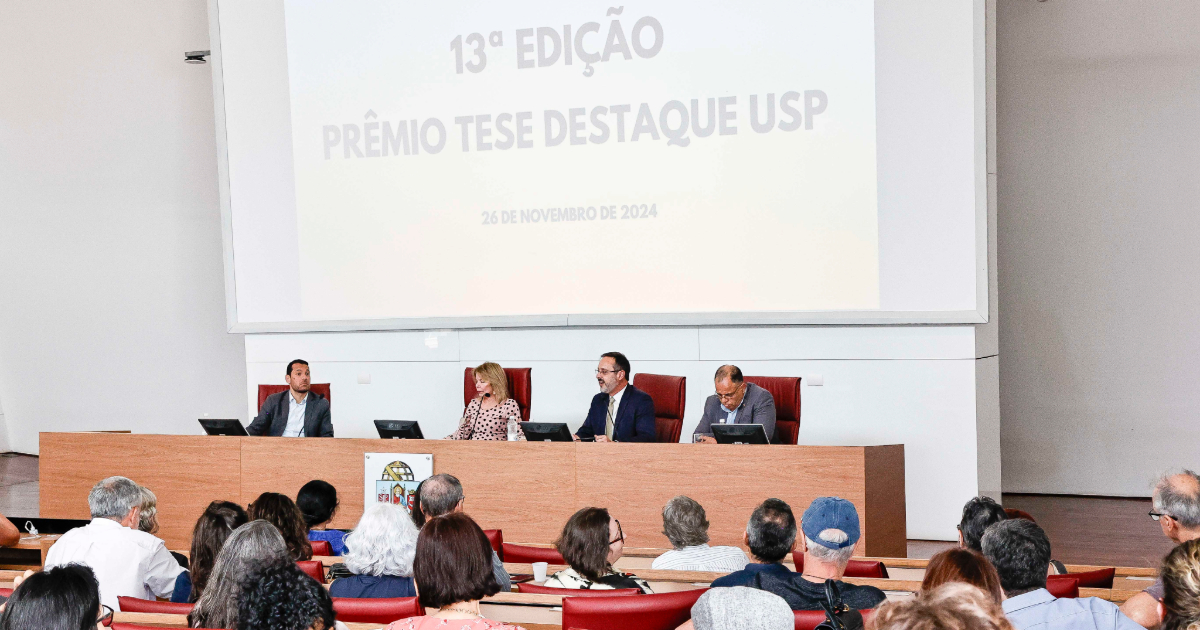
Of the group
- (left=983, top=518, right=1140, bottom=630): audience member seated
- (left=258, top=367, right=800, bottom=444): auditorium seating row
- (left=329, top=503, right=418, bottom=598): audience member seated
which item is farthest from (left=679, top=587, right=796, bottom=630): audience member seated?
(left=258, top=367, right=800, bottom=444): auditorium seating row

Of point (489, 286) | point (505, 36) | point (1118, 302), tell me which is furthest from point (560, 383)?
point (1118, 302)

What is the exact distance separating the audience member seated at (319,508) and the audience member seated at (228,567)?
148 centimetres

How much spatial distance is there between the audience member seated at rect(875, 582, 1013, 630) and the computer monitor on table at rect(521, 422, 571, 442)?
3988mm

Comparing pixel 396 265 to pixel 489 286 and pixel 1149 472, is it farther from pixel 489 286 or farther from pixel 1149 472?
pixel 1149 472

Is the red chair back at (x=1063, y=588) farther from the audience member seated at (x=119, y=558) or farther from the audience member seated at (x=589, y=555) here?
the audience member seated at (x=119, y=558)

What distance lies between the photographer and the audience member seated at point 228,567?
7.79 ft

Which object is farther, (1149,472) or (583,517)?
(1149,472)

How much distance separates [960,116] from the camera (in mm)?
6000

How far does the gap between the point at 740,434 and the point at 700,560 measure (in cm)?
159

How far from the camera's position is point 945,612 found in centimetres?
127

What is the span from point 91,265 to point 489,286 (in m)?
A: 4.66

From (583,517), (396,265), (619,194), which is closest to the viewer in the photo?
(583,517)

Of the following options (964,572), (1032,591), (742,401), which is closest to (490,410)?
(742,401)

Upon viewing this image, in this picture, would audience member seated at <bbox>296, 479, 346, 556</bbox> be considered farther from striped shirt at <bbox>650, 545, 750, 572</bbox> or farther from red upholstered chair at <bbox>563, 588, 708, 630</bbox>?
red upholstered chair at <bbox>563, 588, 708, 630</bbox>
